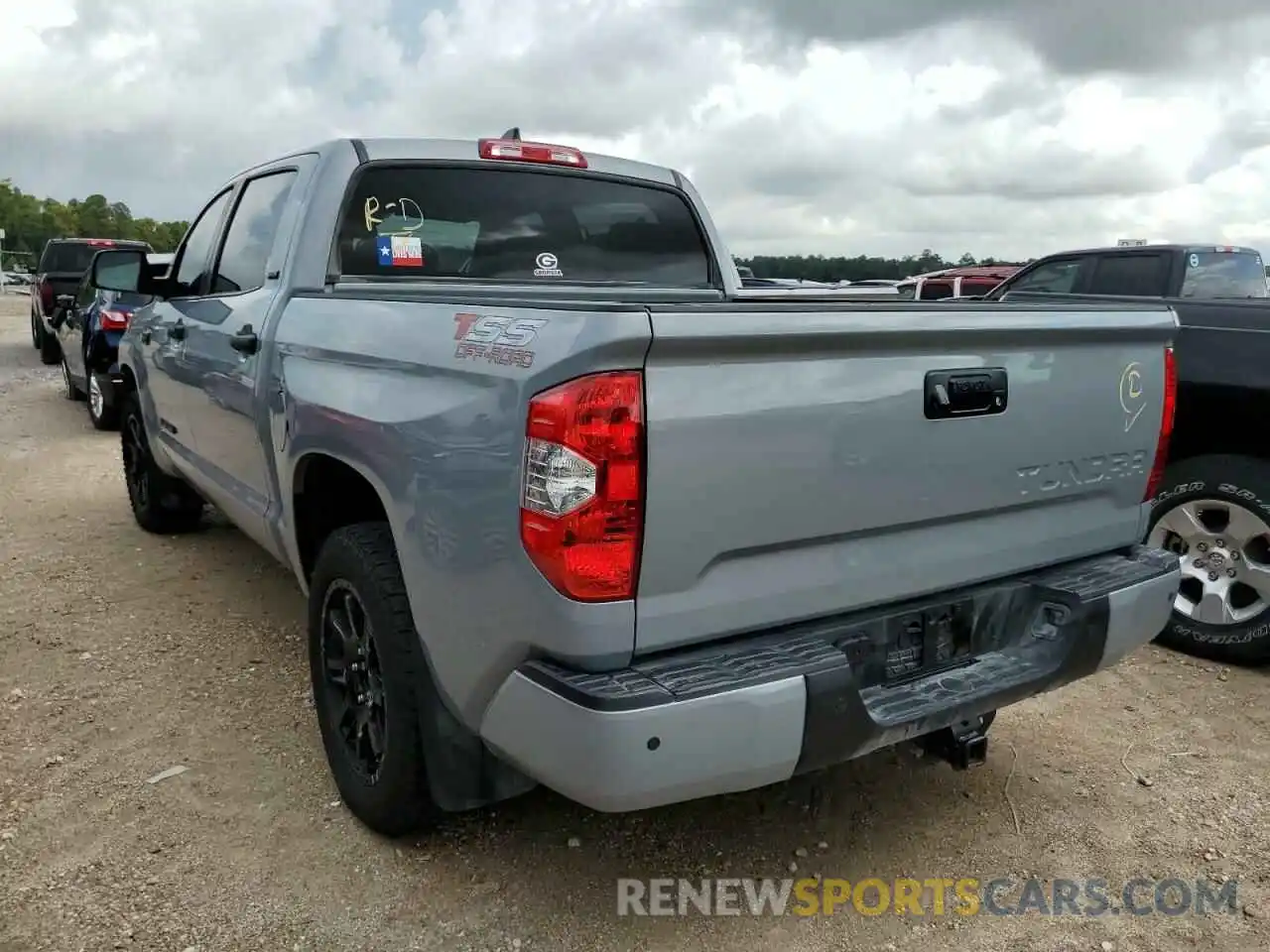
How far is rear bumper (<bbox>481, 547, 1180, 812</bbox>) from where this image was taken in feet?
6.76

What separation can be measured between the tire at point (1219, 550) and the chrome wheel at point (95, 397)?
924 centimetres

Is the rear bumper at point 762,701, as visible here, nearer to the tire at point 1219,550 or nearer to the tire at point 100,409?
the tire at point 1219,550

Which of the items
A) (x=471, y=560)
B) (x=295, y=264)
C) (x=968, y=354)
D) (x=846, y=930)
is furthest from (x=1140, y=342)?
(x=295, y=264)

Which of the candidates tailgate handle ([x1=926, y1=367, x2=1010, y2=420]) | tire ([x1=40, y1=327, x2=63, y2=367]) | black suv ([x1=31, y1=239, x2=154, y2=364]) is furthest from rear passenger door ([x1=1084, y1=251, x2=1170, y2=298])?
tire ([x1=40, y1=327, x2=63, y2=367])

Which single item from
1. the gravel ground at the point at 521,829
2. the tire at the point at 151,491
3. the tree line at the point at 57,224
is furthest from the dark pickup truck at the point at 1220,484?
the tree line at the point at 57,224

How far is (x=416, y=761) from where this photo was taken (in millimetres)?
2688

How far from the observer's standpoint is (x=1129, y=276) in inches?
318

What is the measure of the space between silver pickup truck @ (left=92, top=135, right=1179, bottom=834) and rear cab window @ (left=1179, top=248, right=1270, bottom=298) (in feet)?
18.3

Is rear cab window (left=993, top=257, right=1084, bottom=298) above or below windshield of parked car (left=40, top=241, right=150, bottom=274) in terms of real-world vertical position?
above

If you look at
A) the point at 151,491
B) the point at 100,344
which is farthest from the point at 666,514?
the point at 100,344

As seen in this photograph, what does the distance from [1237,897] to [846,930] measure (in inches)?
42.9

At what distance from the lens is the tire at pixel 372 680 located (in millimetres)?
2641

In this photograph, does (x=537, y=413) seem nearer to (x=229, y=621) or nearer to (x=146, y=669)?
(x=146, y=669)

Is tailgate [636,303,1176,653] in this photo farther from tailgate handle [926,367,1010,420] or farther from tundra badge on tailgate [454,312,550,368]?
tundra badge on tailgate [454,312,550,368]
